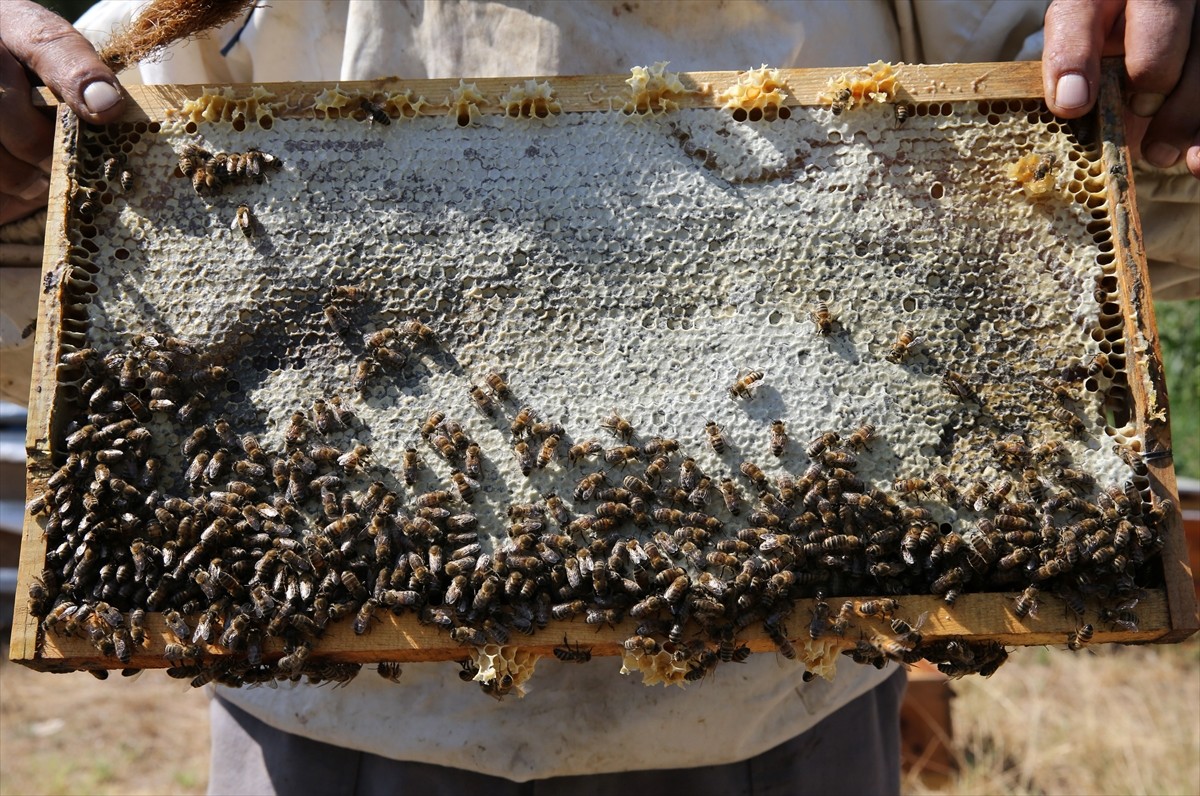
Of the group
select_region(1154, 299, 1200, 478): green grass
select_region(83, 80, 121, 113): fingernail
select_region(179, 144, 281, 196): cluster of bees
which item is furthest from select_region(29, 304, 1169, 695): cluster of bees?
select_region(1154, 299, 1200, 478): green grass

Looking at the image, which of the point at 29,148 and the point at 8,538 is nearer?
the point at 29,148

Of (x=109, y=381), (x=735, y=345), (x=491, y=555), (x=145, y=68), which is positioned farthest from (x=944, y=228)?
(x=145, y=68)

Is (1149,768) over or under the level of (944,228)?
under

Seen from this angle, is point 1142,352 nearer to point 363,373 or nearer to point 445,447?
point 445,447

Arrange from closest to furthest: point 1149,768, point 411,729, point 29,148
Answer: point 29,148 < point 411,729 < point 1149,768

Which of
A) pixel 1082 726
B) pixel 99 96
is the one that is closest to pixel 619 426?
pixel 99 96

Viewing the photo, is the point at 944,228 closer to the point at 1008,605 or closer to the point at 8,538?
the point at 1008,605

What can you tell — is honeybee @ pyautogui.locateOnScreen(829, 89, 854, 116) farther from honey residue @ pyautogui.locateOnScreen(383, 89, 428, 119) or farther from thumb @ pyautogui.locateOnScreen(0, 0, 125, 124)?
thumb @ pyautogui.locateOnScreen(0, 0, 125, 124)
